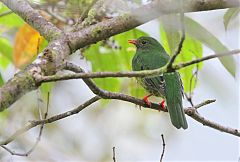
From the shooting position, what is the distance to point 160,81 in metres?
3.75

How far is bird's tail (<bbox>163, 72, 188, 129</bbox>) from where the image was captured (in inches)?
130

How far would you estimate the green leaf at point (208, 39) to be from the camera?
2652 mm

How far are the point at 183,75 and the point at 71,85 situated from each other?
248 cm

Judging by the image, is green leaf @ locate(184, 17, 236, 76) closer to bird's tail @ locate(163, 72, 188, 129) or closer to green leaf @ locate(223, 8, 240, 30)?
green leaf @ locate(223, 8, 240, 30)

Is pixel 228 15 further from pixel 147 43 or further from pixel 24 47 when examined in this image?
pixel 147 43

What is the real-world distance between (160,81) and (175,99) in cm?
27

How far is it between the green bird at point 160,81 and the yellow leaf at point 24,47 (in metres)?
0.61

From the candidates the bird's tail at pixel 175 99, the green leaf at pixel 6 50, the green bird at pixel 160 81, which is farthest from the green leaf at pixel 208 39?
the green leaf at pixel 6 50

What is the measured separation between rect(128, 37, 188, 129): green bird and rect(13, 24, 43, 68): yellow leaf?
0.61 metres

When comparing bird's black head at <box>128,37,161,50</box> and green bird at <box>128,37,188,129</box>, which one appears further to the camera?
bird's black head at <box>128,37,161,50</box>

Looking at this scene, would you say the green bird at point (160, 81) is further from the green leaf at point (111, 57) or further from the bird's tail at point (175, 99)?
the green leaf at point (111, 57)

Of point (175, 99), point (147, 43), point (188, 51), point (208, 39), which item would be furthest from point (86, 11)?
point (147, 43)

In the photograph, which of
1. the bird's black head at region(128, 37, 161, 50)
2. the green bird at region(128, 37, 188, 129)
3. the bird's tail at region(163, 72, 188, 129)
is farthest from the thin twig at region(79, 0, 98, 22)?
the bird's black head at region(128, 37, 161, 50)

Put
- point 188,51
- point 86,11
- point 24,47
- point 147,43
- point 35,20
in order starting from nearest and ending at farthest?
point 35,20
point 86,11
point 188,51
point 24,47
point 147,43
